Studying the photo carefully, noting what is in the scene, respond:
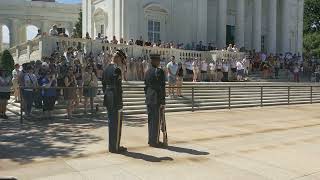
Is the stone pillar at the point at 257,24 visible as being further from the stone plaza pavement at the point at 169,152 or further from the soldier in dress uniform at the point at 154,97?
the soldier in dress uniform at the point at 154,97

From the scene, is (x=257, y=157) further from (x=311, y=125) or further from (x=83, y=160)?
(x=311, y=125)

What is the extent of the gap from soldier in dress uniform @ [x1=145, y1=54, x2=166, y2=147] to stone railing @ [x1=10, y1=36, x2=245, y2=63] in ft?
52.0

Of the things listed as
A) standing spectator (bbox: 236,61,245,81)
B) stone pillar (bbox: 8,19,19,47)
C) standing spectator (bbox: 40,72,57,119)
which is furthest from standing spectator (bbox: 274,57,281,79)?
stone pillar (bbox: 8,19,19,47)

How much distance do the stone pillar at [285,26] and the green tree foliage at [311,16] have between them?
25255 millimetres

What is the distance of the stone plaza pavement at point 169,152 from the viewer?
27.7 feet

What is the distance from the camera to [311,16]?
231 feet

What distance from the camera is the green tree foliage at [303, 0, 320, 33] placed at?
69.6 metres

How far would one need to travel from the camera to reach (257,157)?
995 cm

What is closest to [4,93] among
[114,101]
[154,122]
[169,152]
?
[154,122]

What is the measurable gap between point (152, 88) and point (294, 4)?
131 feet

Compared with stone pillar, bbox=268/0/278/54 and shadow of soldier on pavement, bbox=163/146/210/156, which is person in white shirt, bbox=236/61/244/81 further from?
shadow of soldier on pavement, bbox=163/146/210/156

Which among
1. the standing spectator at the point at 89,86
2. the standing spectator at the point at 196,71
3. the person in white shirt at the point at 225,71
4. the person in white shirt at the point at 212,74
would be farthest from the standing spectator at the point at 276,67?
the standing spectator at the point at 89,86

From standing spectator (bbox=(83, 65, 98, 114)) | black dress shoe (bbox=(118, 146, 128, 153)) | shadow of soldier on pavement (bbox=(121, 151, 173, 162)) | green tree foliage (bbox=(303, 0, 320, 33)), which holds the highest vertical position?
green tree foliage (bbox=(303, 0, 320, 33))

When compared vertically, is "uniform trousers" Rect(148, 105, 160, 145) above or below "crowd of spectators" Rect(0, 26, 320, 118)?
below
